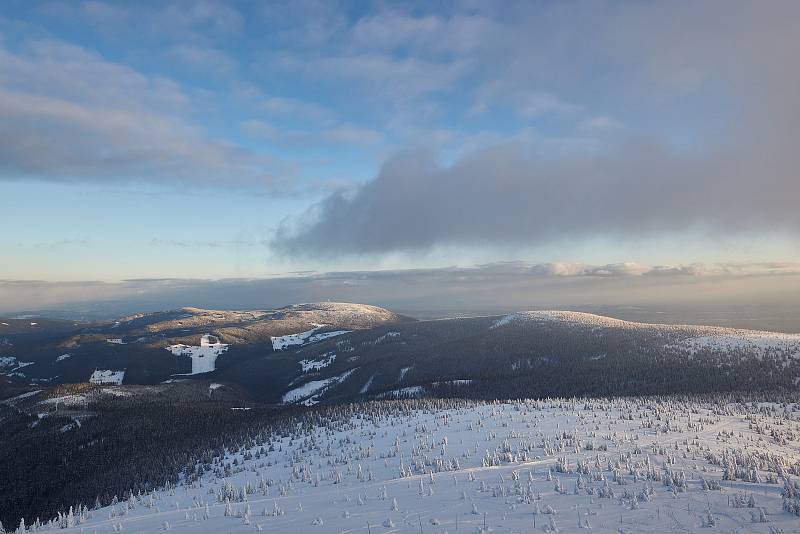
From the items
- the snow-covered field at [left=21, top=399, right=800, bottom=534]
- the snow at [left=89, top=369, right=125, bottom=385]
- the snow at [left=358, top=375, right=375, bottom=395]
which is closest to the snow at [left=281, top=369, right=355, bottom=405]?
the snow at [left=358, top=375, right=375, bottom=395]

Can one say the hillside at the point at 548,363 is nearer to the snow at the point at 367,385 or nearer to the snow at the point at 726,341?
the snow at the point at 726,341

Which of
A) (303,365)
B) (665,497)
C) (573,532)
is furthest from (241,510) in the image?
(303,365)

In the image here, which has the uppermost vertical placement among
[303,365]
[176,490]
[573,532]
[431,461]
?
[573,532]

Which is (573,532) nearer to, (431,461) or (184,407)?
(431,461)

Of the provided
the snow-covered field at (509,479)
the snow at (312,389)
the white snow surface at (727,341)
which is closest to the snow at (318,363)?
the snow at (312,389)

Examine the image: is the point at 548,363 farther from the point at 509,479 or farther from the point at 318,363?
the point at 509,479
